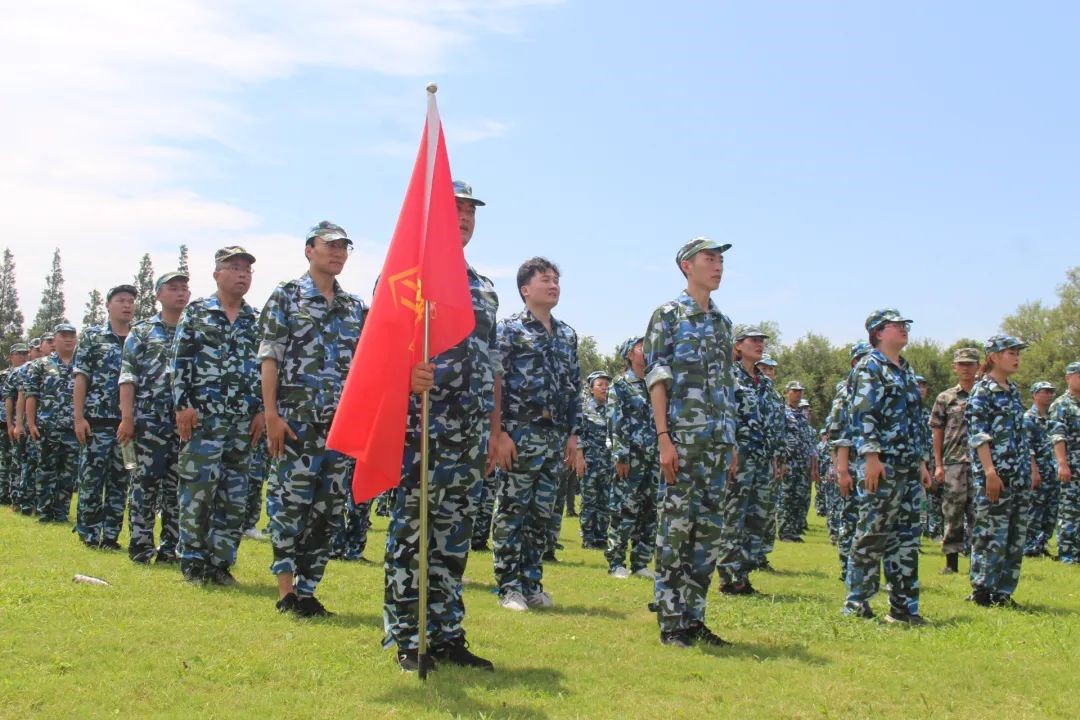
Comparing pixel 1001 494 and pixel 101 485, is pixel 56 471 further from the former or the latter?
pixel 1001 494

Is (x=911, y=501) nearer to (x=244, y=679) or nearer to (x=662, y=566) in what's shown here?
(x=662, y=566)

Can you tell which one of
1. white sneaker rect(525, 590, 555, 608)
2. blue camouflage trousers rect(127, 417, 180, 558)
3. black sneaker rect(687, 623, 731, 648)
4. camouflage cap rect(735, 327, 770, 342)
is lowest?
white sneaker rect(525, 590, 555, 608)

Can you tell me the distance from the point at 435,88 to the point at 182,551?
4617 mm

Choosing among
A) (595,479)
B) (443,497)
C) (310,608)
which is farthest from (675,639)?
(595,479)

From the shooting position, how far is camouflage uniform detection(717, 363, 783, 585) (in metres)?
9.15

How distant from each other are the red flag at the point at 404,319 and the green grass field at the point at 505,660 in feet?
3.71

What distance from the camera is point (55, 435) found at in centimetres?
1384

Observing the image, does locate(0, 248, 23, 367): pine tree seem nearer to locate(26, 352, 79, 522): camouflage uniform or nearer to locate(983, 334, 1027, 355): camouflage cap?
locate(26, 352, 79, 522): camouflage uniform

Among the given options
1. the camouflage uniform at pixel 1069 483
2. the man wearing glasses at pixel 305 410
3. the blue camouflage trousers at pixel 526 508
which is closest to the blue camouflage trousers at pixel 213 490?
the man wearing glasses at pixel 305 410

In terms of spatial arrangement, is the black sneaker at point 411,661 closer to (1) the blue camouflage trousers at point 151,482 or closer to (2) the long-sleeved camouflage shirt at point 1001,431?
(1) the blue camouflage trousers at point 151,482

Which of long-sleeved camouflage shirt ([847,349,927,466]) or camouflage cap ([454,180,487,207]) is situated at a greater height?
camouflage cap ([454,180,487,207])

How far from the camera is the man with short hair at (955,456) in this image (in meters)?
11.7

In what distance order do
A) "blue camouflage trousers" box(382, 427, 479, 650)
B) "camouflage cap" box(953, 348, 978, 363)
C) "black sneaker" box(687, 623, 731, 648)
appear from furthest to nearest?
"camouflage cap" box(953, 348, 978, 363)
"black sneaker" box(687, 623, 731, 648)
"blue camouflage trousers" box(382, 427, 479, 650)

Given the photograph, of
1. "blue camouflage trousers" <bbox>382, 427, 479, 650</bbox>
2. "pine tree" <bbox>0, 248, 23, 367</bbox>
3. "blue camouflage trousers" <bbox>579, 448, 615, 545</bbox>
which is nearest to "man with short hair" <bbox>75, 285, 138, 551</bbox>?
"blue camouflage trousers" <bbox>382, 427, 479, 650</bbox>
